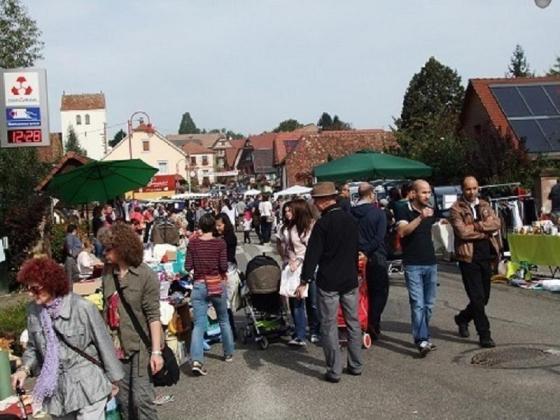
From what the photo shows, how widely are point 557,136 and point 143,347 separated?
2528 centimetres

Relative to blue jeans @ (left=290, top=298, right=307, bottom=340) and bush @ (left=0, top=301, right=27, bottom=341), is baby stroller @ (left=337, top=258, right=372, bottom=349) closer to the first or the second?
blue jeans @ (left=290, top=298, right=307, bottom=340)

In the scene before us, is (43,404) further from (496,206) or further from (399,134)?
(399,134)

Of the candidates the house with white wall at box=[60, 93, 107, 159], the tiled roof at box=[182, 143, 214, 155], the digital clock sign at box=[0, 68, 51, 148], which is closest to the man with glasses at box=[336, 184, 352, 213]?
the digital clock sign at box=[0, 68, 51, 148]

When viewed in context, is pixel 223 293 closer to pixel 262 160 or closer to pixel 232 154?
pixel 262 160

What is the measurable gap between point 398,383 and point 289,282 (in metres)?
2.30

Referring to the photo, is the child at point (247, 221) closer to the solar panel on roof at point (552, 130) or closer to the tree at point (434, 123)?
the tree at point (434, 123)

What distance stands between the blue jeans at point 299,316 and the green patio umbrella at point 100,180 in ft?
16.9

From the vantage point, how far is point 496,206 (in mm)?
16781

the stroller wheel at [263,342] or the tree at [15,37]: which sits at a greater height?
the tree at [15,37]

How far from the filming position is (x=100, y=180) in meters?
14.1

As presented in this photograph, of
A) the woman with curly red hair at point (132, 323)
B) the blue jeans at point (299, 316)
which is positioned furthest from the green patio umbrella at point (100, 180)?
the woman with curly red hair at point (132, 323)

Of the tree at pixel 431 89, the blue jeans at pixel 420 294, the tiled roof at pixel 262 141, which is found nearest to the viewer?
the blue jeans at pixel 420 294

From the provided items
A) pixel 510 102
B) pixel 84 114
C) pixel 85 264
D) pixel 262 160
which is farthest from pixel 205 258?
pixel 84 114

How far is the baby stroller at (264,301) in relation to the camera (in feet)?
32.9
